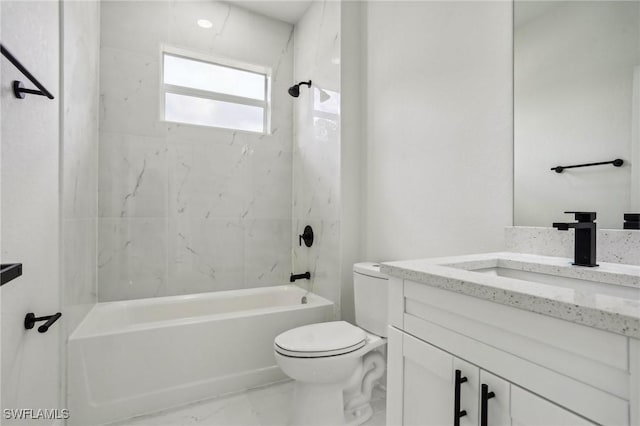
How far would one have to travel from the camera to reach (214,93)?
278cm

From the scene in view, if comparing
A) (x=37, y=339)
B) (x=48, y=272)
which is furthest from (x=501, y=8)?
(x=37, y=339)

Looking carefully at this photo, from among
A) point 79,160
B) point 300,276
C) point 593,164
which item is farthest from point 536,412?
point 79,160

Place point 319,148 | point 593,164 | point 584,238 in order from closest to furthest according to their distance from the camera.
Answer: point 584,238
point 593,164
point 319,148

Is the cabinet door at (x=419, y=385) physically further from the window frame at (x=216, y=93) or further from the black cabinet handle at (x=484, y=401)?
the window frame at (x=216, y=93)

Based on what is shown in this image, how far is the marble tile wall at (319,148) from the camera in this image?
2.37m

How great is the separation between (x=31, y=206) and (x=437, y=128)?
1.85m

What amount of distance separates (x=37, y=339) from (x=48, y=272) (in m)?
0.26

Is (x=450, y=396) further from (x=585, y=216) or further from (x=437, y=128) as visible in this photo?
(x=437, y=128)

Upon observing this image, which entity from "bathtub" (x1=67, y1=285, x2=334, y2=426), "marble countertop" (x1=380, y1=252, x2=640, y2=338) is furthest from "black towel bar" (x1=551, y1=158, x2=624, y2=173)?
"bathtub" (x1=67, y1=285, x2=334, y2=426)

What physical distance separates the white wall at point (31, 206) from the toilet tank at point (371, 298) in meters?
1.51

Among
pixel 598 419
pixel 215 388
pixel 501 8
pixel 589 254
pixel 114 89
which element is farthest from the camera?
pixel 114 89

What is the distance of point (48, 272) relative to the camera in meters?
1.35

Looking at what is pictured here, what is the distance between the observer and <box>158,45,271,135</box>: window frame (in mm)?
2553

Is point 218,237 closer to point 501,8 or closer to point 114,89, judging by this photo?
point 114,89
